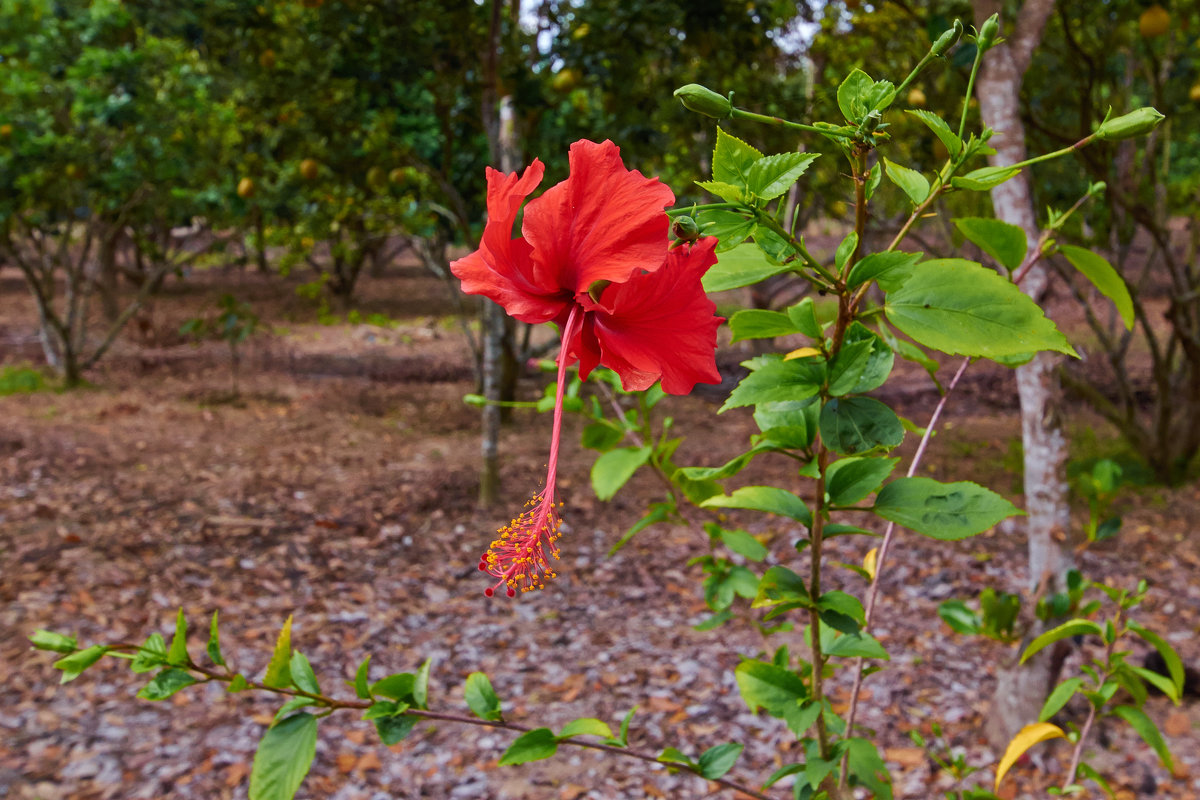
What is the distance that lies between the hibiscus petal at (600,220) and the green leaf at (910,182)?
0.21 metres

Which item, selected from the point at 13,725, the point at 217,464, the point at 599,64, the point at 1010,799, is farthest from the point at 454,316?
the point at 1010,799

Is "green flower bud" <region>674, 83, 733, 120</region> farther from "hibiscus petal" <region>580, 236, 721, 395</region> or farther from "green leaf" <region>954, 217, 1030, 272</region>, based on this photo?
"green leaf" <region>954, 217, 1030, 272</region>

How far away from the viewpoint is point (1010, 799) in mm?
1956

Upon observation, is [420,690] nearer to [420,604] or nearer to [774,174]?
[774,174]

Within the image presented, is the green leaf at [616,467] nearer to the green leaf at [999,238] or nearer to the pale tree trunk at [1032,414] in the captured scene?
the green leaf at [999,238]

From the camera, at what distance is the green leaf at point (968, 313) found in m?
0.52

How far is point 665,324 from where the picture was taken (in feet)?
1.58

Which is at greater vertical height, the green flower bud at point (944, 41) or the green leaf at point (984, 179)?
the green flower bud at point (944, 41)

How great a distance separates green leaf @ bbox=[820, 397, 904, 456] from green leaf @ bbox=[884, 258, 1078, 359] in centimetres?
7

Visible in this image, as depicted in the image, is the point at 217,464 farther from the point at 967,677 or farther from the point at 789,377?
the point at 789,377

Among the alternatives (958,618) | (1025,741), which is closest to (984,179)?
(1025,741)

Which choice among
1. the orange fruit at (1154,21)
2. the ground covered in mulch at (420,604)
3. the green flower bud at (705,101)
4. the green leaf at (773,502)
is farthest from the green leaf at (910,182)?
the orange fruit at (1154,21)

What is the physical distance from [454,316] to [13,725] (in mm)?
8445

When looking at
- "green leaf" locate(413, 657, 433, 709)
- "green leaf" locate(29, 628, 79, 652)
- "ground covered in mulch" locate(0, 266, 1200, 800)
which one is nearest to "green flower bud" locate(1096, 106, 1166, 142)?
"green leaf" locate(413, 657, 433, 709)
